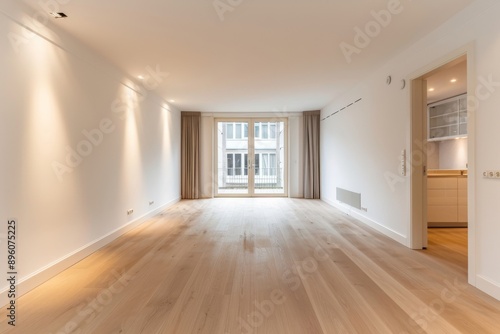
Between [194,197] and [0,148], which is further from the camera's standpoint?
[194,197]

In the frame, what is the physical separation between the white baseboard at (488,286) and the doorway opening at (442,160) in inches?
8.2

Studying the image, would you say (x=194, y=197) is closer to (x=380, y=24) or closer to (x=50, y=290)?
(x=50, y=290)

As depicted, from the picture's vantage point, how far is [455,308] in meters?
1.97

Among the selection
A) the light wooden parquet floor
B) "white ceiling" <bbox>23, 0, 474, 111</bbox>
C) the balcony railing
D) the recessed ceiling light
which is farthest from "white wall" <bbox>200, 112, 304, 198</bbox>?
the recessed ceiling light

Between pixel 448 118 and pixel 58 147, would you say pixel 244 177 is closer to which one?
pixel 448 118

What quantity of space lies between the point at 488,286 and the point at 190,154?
6.77 meters

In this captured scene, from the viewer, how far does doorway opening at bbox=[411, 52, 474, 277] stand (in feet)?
10.8

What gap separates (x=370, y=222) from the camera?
4.41 meters

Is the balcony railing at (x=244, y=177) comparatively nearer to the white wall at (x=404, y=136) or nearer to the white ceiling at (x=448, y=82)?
the white wall at (x=404, y=136)

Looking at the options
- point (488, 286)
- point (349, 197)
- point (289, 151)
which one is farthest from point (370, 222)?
point (289, 151)

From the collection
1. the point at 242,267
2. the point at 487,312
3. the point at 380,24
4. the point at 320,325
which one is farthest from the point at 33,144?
the point at 487,312

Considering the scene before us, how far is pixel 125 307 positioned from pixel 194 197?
229 inches

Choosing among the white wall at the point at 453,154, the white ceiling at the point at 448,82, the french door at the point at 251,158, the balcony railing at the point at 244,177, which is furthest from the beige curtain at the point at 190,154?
the white wall at the point at 453,154

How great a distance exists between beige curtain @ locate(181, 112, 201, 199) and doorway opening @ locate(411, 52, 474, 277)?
554 centimetres
